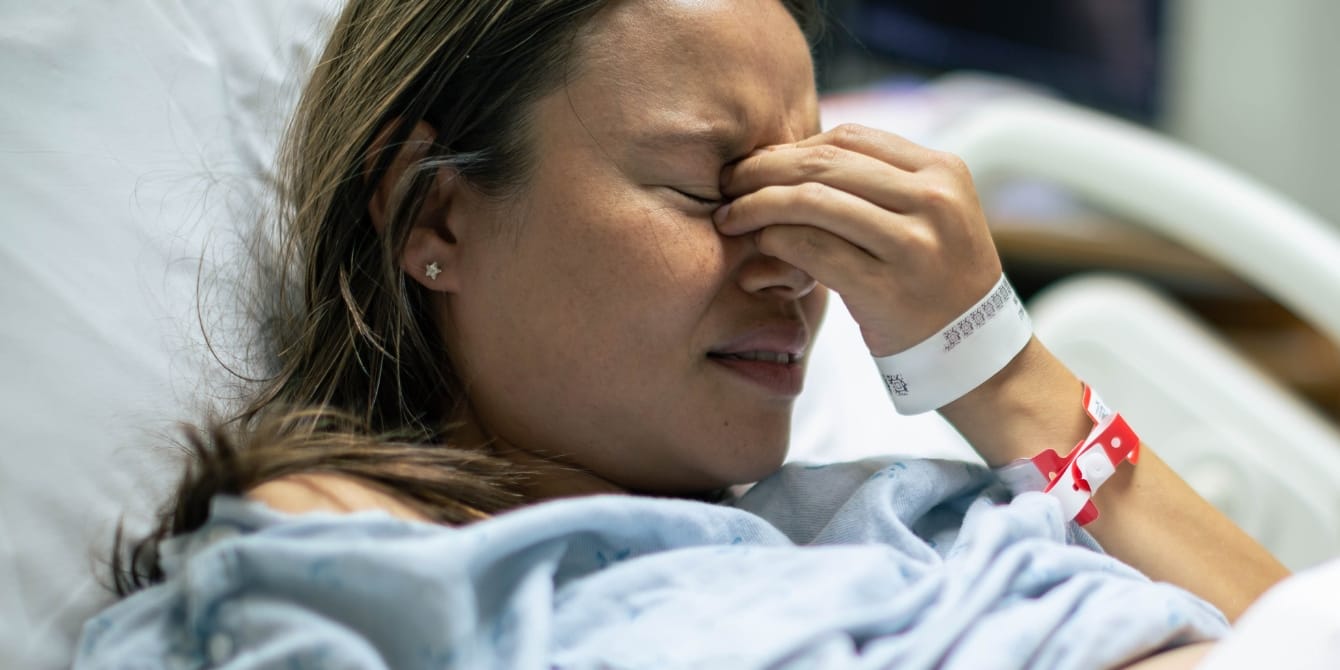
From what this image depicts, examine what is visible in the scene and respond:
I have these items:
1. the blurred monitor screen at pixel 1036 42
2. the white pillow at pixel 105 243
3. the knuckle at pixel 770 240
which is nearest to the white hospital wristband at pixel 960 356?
the knuckle at pixel 770 240

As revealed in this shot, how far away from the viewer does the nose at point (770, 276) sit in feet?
3.04

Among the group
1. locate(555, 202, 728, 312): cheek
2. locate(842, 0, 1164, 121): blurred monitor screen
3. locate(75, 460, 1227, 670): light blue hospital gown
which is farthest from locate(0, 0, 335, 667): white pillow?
locate(842, 0, 1164, 121): blurred monitor screen

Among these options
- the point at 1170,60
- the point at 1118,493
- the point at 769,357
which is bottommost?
the point at 1170,60

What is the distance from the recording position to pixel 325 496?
2.52 feet

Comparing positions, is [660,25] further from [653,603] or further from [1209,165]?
[1209,165]

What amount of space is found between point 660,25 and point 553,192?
15 centimetres

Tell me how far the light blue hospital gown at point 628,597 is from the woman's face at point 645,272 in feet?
0.34

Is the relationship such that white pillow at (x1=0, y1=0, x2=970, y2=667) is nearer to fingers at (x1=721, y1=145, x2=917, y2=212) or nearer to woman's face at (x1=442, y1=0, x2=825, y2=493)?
woman's face at (x1=442, y1=0, x2=825, y2=493)

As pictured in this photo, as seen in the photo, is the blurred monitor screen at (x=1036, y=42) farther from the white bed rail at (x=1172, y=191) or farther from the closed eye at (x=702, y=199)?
the closed eye at (x=702, y=199)

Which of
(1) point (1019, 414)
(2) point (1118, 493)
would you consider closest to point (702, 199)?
(1) point (1019, 414)

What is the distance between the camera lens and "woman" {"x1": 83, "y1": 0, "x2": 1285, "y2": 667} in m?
0.91

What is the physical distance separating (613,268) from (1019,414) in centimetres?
34

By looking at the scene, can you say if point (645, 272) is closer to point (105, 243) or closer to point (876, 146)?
point (876, 146)

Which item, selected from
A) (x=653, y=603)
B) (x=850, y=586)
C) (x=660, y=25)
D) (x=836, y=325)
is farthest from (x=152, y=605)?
(x=836, y=325)
